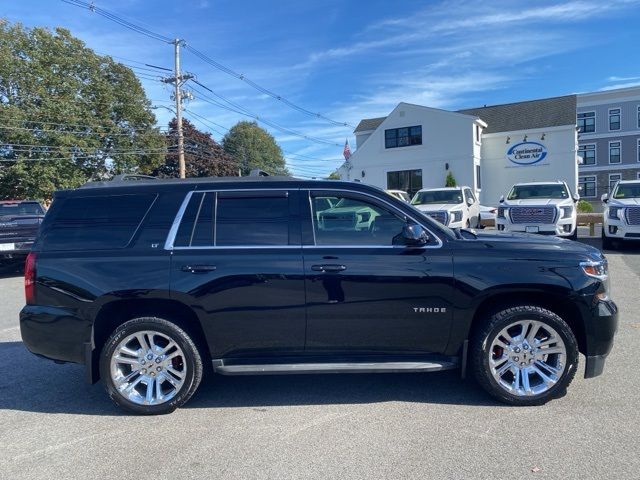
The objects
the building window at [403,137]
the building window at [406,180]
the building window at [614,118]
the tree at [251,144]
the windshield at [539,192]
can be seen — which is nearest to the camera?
the windshield at [539,192]

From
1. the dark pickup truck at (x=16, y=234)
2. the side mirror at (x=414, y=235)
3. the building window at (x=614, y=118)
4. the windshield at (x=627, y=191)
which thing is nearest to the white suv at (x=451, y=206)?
the windshield at (x=627, y=191)

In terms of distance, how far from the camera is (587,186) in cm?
4409

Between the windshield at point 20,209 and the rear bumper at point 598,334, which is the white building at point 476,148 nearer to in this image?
the windshield at point 20,209

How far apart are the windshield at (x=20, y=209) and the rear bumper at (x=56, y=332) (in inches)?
403

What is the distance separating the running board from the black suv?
0.01 m

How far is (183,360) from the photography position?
4.21 m

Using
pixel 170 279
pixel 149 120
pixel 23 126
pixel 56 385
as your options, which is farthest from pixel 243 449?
pixel 149 120

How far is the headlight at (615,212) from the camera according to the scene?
13.4 m

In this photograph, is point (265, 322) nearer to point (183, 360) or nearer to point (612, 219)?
point (183, 360)

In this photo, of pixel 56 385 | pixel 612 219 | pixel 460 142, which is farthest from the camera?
pixel 460 142

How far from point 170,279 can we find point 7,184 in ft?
102

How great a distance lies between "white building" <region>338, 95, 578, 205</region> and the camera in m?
32.9

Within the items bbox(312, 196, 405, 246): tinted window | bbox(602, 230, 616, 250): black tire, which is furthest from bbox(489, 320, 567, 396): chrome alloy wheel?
bbox(602, 230, 616, 250): black tire

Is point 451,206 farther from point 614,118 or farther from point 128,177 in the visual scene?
point 614,118
